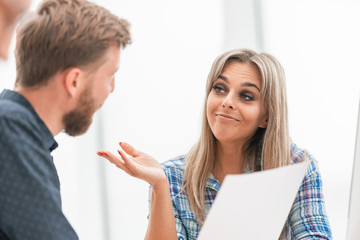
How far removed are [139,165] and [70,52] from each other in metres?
0.43

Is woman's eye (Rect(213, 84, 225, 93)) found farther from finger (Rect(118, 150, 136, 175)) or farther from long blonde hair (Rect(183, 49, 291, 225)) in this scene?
finger (Rect(118, 150, 136, 175))

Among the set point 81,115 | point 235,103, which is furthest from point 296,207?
point 81,115

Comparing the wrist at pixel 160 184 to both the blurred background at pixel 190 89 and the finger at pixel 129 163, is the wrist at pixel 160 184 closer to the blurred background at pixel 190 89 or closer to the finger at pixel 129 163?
the finger at pixel 129 163

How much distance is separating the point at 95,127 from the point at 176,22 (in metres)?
0.85

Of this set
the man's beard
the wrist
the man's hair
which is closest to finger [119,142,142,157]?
the wrist

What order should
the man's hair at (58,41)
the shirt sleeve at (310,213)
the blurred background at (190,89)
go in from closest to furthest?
the man's hair at (58,41) < the shirt sleeve at (310,213) < the blurred background at (190,89)

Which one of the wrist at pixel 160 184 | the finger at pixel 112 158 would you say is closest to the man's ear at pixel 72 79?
the finger at pixel 112 158

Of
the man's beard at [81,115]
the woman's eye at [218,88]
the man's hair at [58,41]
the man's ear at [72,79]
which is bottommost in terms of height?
the woman's eye at [218,88]

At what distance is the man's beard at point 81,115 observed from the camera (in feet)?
3.34

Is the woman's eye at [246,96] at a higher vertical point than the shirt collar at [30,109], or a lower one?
lower

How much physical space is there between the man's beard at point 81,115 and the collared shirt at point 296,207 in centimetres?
64

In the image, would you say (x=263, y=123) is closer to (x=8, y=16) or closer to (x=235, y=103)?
(x=235, y=103)

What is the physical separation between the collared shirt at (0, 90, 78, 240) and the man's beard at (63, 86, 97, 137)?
0.14 m

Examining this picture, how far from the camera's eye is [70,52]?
982 mm
